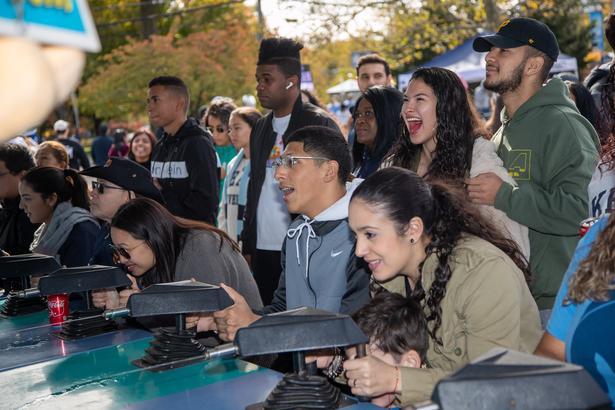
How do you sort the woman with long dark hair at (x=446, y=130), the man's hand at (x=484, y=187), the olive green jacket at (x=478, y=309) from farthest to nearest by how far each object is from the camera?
1. the woman with long dark hair at (x=446, y=130)
2. the man's hand at (x=484, y=187)
3. the olive green jacket at (x=478, y=309)

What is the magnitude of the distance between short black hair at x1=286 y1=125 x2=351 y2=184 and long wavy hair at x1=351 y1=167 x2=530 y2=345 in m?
0.90

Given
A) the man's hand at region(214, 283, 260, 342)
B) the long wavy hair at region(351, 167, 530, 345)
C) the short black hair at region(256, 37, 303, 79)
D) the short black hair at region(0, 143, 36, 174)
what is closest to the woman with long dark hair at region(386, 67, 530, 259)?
the long wavy hair at region(351, 167, 530, 345)

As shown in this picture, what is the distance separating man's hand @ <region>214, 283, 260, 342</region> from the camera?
3.39 metres

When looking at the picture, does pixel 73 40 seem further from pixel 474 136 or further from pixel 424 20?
pixel 424 20

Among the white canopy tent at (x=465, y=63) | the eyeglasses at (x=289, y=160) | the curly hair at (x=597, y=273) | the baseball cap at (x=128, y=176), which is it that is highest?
the white canopy tent at (x=465, y=63)

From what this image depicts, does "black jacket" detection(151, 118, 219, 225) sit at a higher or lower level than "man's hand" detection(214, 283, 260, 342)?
higher

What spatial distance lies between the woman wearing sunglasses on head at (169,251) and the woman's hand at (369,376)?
67.3 inches

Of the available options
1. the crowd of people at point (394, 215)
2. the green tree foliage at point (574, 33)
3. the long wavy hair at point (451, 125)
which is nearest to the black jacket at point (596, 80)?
the crowd of people at point (394, 215)

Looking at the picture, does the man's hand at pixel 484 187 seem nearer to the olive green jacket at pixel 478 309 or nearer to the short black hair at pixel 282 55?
the olive green jacket at pixel 478 309

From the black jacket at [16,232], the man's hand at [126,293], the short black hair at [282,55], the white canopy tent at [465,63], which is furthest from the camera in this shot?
the white canopy tent at [465,63]

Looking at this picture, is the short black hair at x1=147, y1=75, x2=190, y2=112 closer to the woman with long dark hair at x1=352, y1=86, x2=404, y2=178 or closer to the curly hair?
the woman with long dark hair at x1=352, y1=86, x2=404, y2=178

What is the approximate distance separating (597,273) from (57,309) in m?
2.77

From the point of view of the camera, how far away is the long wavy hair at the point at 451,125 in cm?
378

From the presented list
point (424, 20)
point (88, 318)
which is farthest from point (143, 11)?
point (88, 318)
